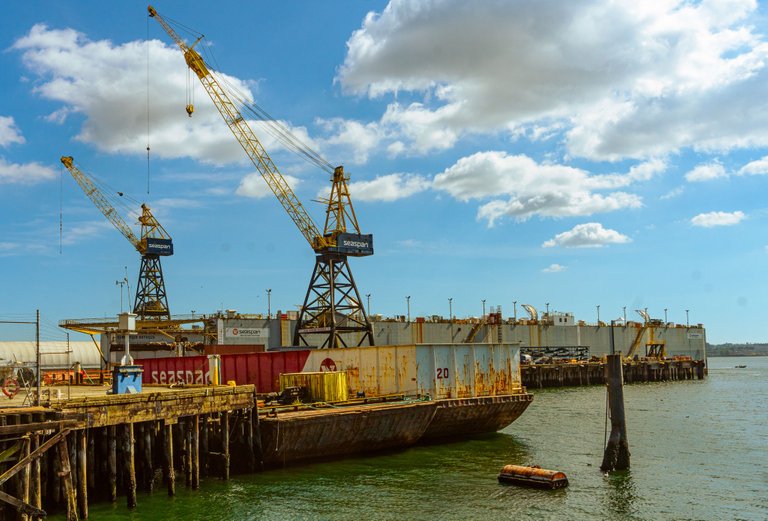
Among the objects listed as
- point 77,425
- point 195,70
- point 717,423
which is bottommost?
point 717,423

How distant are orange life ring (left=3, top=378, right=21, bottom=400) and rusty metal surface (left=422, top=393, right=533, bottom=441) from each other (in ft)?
74.8

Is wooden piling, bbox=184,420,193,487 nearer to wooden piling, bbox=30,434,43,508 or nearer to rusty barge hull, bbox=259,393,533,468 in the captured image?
rusty barge hull, bbox=259,393,533,468

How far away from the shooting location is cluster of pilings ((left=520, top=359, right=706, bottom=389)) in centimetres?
10588

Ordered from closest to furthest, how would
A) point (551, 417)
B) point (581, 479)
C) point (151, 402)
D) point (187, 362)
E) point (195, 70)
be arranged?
point (151, 402)
point (581, 479)
point (187, 362)
point (551, 417)
point (195, 70)

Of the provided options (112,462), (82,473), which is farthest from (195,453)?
(82,473)

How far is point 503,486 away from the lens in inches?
1198

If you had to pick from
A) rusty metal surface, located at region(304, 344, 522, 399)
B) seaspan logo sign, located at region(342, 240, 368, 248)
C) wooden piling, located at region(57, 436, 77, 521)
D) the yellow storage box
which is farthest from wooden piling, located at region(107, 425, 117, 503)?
seaspan logo sign, located at region(342, 240, 368, 248)

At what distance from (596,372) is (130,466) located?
101m

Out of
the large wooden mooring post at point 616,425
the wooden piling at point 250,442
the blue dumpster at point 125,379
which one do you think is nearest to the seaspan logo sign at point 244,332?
the wooden piling at point 250,442

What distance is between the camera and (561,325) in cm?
13712

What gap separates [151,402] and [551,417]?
39756mm

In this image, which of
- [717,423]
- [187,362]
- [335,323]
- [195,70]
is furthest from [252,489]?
[195,70]

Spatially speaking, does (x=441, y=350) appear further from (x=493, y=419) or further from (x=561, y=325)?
(x=561, y=325)

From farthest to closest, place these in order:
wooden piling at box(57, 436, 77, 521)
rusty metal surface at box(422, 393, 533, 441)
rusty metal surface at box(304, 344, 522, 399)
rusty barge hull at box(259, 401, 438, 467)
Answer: rusty metal surface at box(304, 344, 522, 399), rusty metal surface at box(422, 393, 533, 441), rusty barge hull at box(259, 401, 438, 467), wooden piling at box(57, 436, 77, 521)
